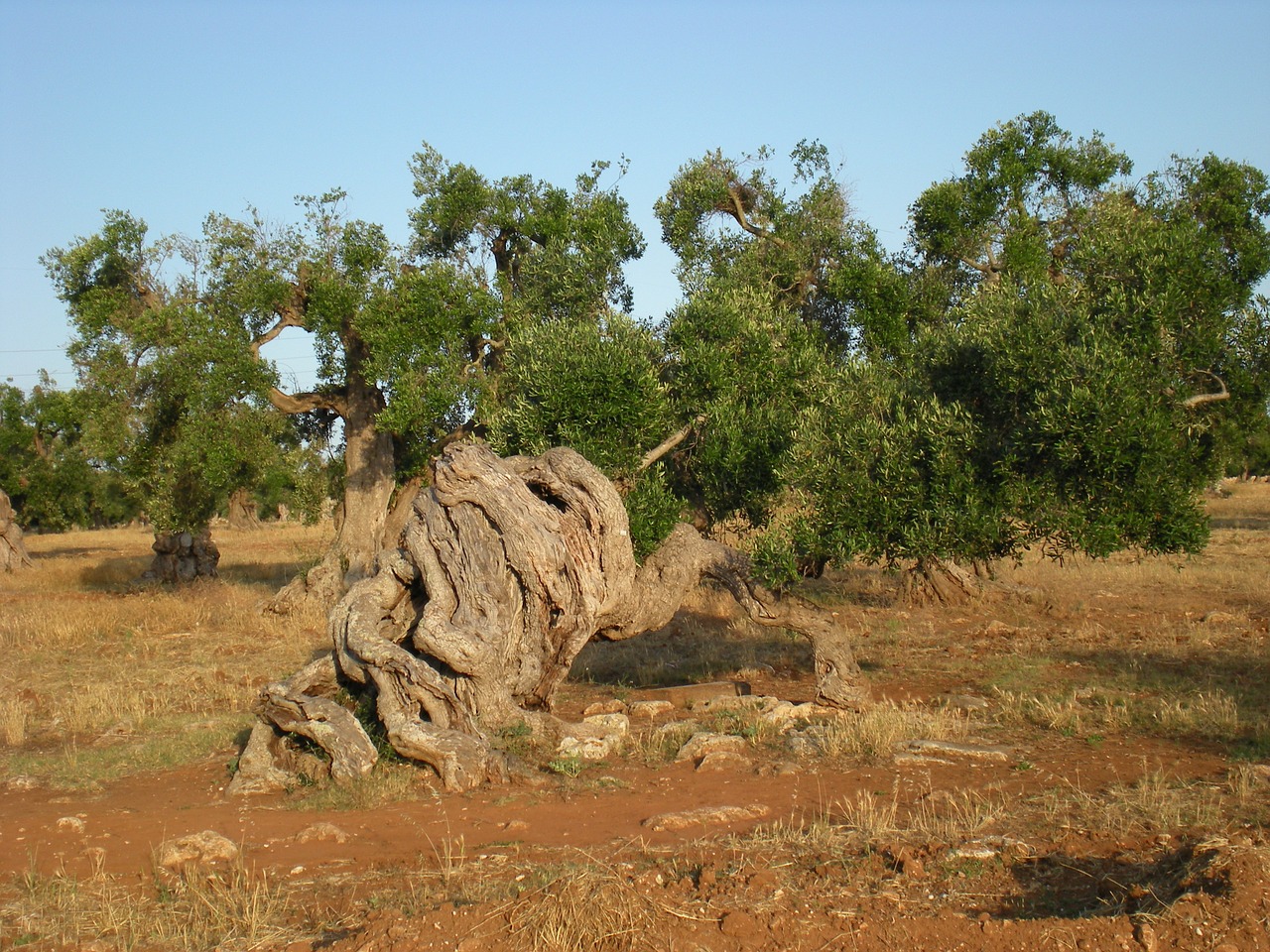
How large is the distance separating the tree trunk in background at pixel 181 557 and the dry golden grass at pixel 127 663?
0.74 meters

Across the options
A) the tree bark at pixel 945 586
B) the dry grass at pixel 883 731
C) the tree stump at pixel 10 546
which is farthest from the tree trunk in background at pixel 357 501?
the tree stump at pixel 10 546

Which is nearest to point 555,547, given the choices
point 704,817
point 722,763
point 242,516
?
point 722,763

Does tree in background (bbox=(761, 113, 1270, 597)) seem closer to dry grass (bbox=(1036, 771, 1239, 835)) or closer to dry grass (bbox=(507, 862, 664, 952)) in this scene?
dry grass (bbox=(1036, 771, 1239, 835))

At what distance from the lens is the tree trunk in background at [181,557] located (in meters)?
27.6

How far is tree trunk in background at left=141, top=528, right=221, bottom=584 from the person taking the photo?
27578 millimetres

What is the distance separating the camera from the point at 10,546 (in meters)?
32.8

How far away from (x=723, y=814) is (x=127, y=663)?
12.6 metres

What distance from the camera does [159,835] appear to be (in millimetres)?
8742

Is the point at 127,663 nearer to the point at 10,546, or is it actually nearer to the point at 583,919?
the point at 583,919

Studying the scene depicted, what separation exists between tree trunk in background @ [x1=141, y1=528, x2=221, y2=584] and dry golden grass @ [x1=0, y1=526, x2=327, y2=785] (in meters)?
0.74

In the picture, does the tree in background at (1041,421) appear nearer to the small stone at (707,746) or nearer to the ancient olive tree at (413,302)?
the small stone at (707,746)

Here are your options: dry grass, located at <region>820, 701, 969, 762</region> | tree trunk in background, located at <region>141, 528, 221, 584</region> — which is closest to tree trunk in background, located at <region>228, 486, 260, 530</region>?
tree trunk in background, located at <region>141, 528, 221, 584</region>

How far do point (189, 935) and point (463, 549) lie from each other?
221 inches

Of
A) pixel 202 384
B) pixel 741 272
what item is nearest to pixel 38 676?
pixel 202 384
